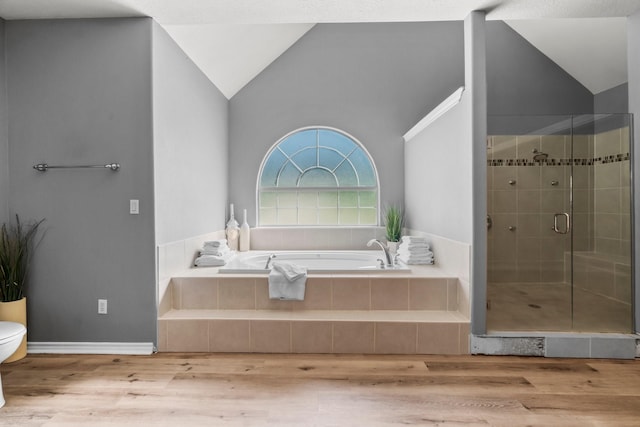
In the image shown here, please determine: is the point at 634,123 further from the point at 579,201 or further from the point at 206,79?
the point at 206,79

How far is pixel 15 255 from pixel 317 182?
3.14 meters

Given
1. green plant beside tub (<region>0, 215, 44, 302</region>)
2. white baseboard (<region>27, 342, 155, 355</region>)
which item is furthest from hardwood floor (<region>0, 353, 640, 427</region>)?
green plant beside tub (<region>0, 215, 44, 302</region>)

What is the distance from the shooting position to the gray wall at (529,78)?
16.6ft

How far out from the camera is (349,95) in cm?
Answer: 493

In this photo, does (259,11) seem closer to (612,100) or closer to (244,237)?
(244,237)

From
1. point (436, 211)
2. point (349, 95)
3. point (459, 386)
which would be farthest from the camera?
point (349, 95)

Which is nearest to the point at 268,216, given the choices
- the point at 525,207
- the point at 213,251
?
the point at 213,251

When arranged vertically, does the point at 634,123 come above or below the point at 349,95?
below

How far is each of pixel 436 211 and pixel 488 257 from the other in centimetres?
86

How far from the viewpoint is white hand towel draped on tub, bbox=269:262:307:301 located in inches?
123

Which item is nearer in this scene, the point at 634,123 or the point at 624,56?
the point at 634,123

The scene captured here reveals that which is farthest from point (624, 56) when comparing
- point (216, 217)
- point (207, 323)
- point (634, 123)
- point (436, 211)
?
point (207, 323)

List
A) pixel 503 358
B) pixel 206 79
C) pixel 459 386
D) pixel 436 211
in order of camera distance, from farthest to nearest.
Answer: pixel 206 79, pixel 436 211, pixel 503 358, pixel 459 386

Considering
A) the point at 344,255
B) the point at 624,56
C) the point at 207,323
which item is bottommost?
the point at 207,323
